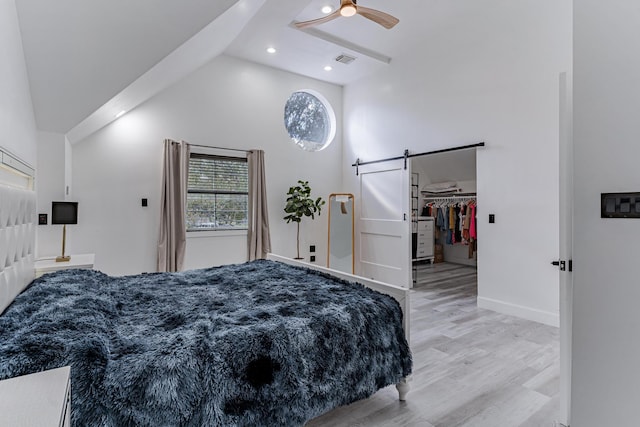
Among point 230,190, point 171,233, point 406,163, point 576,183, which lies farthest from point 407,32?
point 171,233

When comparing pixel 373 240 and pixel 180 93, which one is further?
pixel 373 240

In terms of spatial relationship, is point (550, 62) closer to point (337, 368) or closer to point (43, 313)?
point (337, 368)

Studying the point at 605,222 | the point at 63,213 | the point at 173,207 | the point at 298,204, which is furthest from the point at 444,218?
the point at 63,213

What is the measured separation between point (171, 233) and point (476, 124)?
4.07 m

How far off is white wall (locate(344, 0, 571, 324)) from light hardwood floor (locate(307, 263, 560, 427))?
493 mm

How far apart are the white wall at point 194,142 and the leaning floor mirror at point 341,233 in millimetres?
239

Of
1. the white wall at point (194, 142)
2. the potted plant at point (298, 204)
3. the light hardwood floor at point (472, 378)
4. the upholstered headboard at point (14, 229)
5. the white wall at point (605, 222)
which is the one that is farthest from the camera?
the potted plant at point (298, 204)

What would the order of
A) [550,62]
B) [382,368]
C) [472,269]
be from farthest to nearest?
[472,269]
[550,62]
[382,368]

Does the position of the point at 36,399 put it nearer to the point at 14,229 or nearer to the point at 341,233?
the point at 14,229

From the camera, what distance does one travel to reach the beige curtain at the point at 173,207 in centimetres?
423

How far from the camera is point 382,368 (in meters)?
1.85

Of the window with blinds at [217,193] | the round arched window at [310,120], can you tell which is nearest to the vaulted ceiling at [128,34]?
the window with blinds at [217,193]

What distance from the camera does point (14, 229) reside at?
5.76 ft

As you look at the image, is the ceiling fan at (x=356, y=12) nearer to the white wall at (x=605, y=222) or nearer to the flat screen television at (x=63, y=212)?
the white wall at (x=605, y=222)
